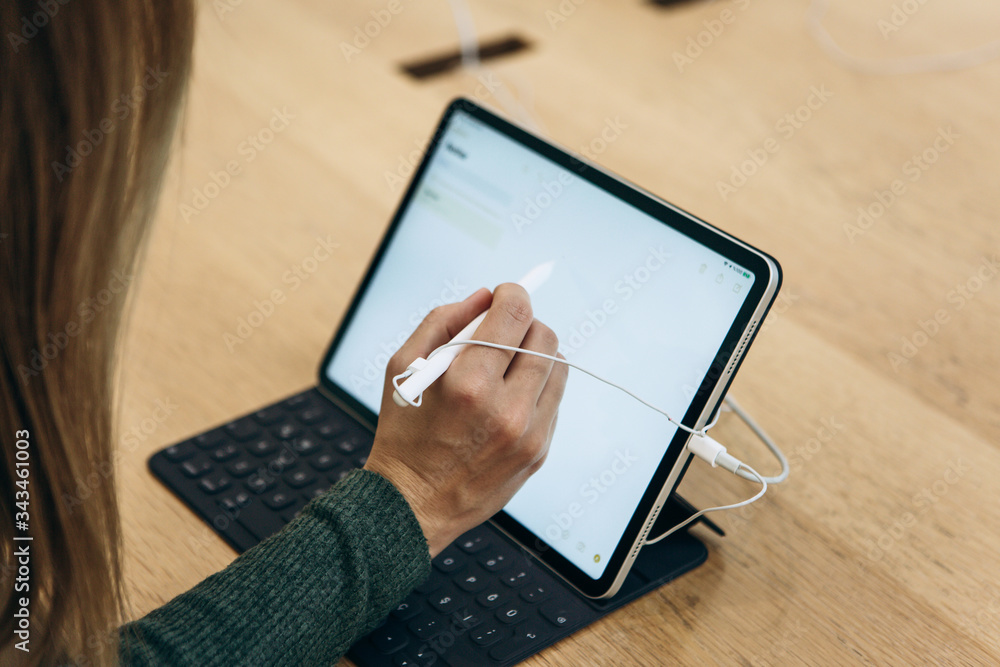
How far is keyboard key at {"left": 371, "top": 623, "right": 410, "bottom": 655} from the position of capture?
0.54 meters

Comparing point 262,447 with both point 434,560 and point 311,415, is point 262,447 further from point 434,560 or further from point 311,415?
point 434,560

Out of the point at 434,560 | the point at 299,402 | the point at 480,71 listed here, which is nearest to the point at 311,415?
the point at 299,402

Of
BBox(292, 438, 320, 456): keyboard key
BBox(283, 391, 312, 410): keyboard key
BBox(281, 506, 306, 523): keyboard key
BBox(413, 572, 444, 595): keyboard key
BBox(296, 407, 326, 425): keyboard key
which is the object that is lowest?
BBox(283, 391, 312, 410): keyboard key

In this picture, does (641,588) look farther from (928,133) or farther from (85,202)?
(928,133)

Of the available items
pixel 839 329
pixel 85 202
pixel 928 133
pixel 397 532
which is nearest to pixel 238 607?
pixel 397 532

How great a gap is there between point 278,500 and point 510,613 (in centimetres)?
19

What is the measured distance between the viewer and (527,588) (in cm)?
59

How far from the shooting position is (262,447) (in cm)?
68

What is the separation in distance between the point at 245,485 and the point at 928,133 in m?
0.95

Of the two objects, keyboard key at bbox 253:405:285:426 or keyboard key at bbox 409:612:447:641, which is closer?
keyboard key at bbox 409:612:447:641

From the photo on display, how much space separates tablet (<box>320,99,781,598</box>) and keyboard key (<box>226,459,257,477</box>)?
10 centimetres

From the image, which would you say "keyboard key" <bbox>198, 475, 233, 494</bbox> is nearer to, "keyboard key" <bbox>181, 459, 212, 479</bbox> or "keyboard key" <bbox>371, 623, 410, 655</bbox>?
"keyboard key" <bbox>181, 459, 212, 479</bbox>

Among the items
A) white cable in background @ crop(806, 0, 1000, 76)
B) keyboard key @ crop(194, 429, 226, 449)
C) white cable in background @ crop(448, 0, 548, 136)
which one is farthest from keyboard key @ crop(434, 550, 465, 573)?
white cable in background @ crop(806, 0, 1000, 76)

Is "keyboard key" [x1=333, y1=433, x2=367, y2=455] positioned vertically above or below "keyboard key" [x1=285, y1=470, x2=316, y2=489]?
above
